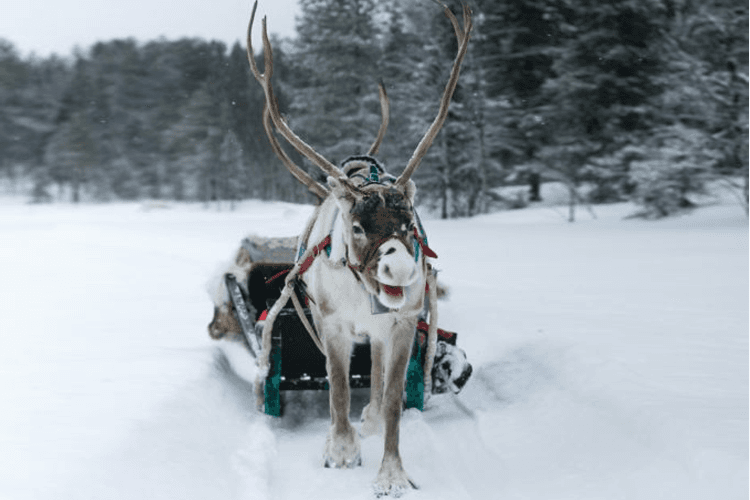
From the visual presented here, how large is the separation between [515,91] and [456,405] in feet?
72.4

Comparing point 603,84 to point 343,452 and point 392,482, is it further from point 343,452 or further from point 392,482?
point 392,482

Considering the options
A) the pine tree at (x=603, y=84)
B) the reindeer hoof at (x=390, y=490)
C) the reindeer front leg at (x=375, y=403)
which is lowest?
the reindeer hoof at (x=390, y=490)

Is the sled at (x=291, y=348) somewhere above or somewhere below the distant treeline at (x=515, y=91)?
below

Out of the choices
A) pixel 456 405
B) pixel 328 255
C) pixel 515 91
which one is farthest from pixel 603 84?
pixel 328 255

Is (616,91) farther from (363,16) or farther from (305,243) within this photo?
(305,243)

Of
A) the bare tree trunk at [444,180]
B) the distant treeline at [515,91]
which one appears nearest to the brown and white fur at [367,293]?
the distant treeline at [515,91]

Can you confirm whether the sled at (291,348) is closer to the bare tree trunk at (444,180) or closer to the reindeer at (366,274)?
the reindeer at (366,274)

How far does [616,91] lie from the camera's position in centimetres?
2041

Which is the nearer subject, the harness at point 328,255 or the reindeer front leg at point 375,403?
the harness at point 328,255

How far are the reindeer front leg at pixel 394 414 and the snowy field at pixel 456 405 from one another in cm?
12

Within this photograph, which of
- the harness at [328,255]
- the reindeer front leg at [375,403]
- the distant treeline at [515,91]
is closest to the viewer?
the harness at [328,255]

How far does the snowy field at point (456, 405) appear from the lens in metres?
2.81

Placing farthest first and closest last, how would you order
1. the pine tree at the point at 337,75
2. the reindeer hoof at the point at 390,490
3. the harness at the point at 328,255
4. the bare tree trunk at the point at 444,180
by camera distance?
the bare tree trunk at the point at 444,180 < the pine tree at the point at 337,75 < the harness at the point at 328,255 < the reindeer hoof at the point at 390,490

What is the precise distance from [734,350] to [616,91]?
17867 millimetres
